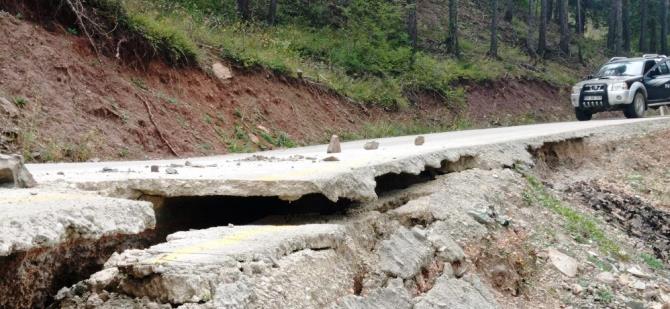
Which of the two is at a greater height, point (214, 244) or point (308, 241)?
point (214, 244)

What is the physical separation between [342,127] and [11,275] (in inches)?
572

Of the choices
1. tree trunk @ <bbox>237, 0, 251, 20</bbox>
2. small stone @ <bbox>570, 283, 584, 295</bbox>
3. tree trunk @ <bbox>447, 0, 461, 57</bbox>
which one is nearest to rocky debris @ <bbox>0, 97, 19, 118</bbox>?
small stone @ <bbox>570, 283, 584, 295</bbox>

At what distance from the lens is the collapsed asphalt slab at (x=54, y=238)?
364cm

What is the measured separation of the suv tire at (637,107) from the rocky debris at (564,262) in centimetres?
1418

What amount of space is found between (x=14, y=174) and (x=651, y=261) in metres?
7.33

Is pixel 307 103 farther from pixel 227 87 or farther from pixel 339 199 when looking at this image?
pixel 339 199

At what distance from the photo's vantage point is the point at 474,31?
36.8 metres

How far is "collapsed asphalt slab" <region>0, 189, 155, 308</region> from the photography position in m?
3.64

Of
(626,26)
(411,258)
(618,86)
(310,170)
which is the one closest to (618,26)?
(626,26)

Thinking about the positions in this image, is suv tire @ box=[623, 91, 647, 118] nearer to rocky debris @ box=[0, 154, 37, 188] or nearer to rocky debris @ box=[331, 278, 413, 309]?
rocky debris @ box=[331, 278, 413, 309]

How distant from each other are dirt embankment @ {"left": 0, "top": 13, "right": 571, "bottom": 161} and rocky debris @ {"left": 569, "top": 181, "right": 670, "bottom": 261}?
21.4 ft

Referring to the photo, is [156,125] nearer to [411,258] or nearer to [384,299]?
[411,258]

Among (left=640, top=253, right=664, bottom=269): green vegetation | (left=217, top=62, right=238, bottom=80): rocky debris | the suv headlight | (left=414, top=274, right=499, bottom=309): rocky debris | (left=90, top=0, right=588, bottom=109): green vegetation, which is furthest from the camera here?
the suv headlight

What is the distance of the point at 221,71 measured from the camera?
15.8 metres
